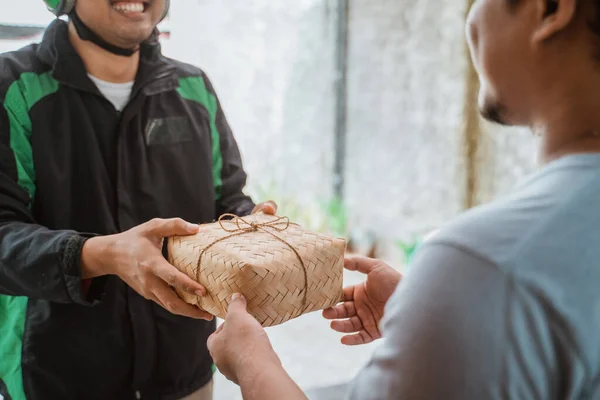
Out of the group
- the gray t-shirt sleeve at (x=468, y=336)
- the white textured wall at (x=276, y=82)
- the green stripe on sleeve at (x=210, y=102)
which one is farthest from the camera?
the white textured wall at (x=276, y=82)

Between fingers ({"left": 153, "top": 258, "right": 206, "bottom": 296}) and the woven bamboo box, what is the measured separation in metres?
0.01

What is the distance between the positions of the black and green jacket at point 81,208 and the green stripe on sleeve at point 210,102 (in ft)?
0.06

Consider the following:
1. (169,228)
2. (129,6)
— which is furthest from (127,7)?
(169,228)

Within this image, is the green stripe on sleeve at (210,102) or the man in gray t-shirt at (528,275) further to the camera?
the green stripe on sleeve at (210,102)

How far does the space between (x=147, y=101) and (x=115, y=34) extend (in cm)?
16

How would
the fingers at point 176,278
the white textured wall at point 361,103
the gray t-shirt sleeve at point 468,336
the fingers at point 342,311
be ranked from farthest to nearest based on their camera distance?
the white textured wall at point 361,103 < the fingers at point 342,311 < the fingers at point 176,278 < the gray t-shirt sleeve at point 468,336

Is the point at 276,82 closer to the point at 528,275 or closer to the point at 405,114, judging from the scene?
the point at 405,114

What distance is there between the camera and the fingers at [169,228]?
1046 mm

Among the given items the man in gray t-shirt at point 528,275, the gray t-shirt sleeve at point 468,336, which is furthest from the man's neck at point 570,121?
the gray t-shirt sleeve at point 468,336

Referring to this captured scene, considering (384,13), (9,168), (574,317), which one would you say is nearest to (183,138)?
(9,168)

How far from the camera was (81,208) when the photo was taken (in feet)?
4.11

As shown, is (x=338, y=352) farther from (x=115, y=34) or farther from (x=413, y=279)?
(x=413, y=279)

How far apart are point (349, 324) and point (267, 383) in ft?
1.72

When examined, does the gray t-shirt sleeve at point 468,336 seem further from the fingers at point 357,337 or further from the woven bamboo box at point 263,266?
the fingers at point 357,337
